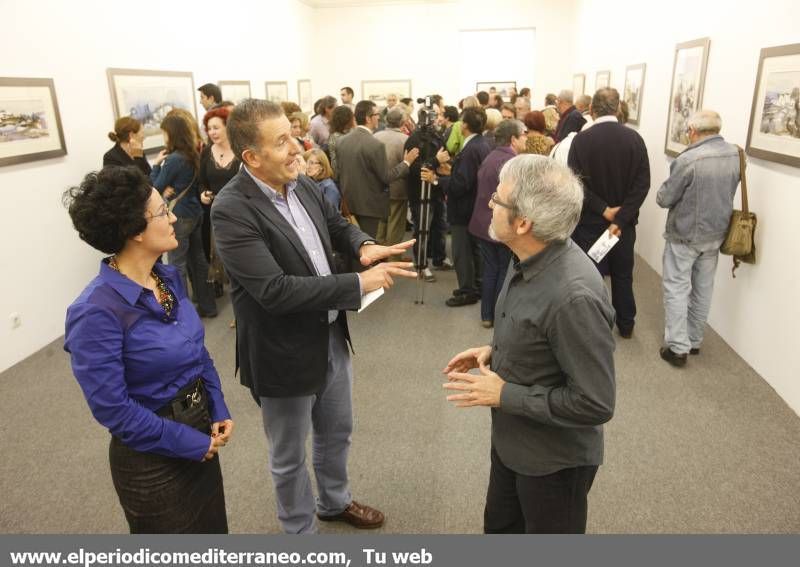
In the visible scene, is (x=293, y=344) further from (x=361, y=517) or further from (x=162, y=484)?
(x=361, y=517)

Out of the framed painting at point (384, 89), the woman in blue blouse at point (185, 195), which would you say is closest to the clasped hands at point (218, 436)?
the woman in blue blouse at point (185, 195)

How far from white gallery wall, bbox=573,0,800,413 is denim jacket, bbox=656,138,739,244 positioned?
11.5 inches

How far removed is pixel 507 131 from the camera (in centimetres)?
411

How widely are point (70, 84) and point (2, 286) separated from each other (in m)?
1.75

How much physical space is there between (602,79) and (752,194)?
5.62 metres

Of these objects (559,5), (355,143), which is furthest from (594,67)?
(355,143)

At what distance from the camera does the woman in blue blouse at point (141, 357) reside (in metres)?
1.38

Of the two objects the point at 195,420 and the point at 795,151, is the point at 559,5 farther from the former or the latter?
the point at 195,420

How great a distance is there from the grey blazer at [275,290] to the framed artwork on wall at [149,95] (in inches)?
156

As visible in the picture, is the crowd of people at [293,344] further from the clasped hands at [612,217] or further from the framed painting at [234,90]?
the framed painting at [234,90]

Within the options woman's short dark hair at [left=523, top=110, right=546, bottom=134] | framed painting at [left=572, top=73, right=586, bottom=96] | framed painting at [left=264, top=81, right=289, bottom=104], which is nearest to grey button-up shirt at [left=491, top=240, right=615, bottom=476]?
woman's short dark hair at [left=523, top=110, right=546, bottom=134]

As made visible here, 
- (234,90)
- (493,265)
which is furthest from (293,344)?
(234,90)

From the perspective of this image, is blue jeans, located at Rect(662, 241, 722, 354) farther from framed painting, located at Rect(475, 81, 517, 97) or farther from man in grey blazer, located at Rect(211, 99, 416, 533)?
framed painting, located at Rect(475, 81, 517, 97)

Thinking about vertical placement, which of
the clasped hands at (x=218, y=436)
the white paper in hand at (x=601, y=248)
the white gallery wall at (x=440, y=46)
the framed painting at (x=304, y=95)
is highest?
the white gallery wall at (x=440, y=46)
